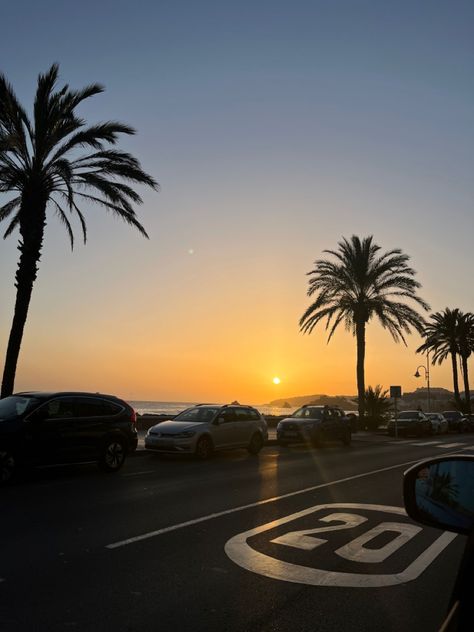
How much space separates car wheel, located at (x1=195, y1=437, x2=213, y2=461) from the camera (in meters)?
15.8

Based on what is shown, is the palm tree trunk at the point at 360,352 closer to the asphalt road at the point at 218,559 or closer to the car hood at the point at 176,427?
the car hood at the point at 176,427

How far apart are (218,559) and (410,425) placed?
28690 millimetres

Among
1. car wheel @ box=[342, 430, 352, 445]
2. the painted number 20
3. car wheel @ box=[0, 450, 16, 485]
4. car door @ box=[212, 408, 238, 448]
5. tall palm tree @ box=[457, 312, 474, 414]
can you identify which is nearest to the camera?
the painted number 20

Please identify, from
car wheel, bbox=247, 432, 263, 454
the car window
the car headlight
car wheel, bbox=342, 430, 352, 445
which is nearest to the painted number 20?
the car headlight

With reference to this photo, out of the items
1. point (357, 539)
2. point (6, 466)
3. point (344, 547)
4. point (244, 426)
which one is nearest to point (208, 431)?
point (244, 426)

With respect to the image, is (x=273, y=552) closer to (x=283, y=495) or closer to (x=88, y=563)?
(x=88, y=563)

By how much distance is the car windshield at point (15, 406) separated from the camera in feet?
36.4

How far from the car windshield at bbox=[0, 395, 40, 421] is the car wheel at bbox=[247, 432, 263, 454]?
8571mm

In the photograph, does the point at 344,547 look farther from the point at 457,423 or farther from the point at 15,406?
the point at 457,423

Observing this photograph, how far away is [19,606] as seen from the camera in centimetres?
421

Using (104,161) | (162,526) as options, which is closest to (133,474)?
(162,526)

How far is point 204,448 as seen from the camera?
16.0 metres

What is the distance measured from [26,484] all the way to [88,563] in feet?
19.3

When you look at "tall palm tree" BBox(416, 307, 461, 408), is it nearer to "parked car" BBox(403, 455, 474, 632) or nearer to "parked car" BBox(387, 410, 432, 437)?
"parked car" BBox(387, 410, 432, 437)
